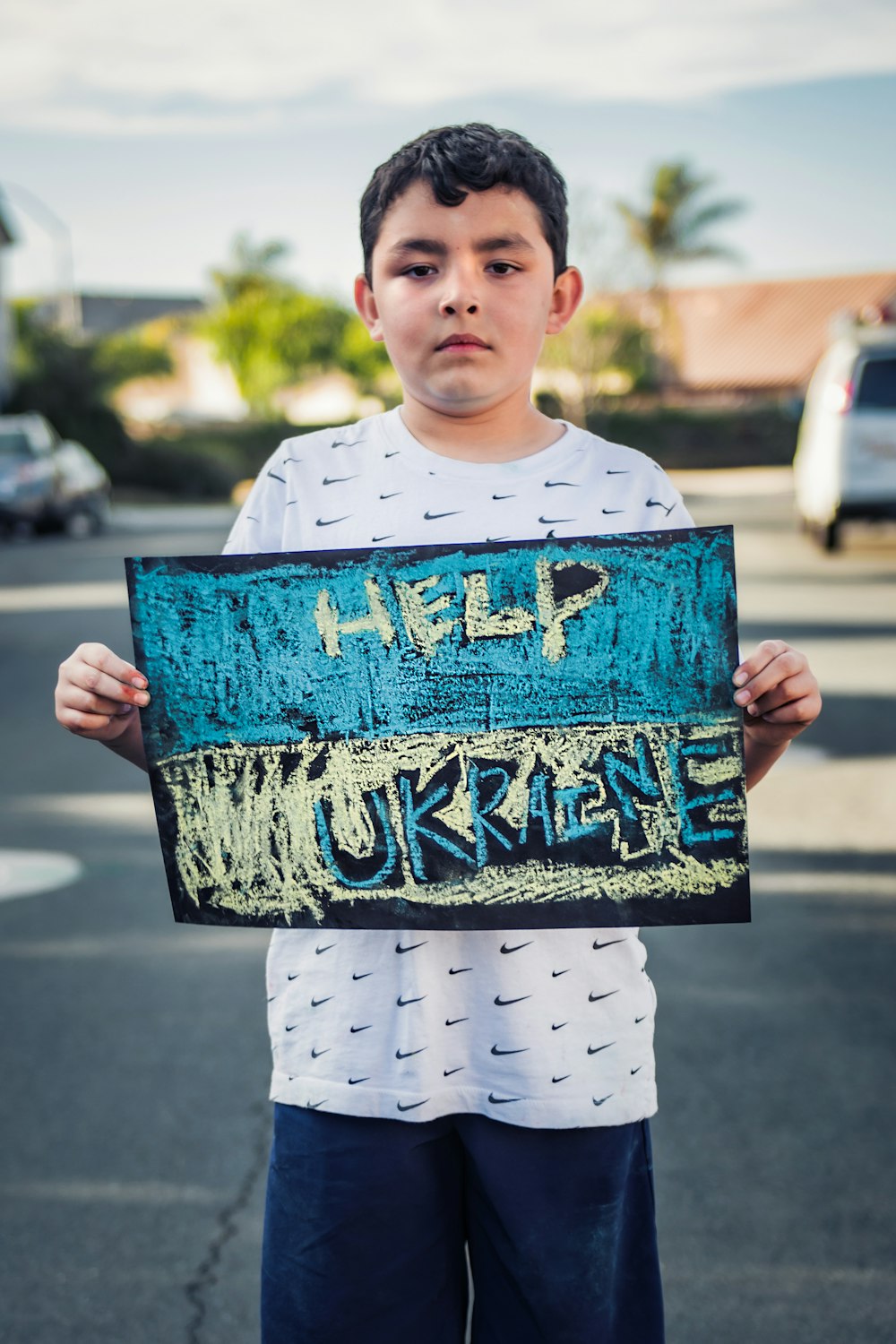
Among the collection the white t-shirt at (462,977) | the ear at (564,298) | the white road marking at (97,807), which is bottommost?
the white road marking at (97,807)

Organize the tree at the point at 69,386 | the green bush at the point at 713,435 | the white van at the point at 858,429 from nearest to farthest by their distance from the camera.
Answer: the white van at the point at 858,429 < the tree at the point at 69,386 < the green bush at the point at 713,435

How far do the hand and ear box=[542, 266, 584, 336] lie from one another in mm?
525

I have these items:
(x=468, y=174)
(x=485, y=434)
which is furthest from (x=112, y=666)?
(x=468, y=174)

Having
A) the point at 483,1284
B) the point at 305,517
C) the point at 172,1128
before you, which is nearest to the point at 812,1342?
the point at 483,1284

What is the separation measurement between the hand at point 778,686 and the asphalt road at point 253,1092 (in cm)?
143

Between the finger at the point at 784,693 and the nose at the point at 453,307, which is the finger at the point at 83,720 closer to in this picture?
the nose at the point at 453,307

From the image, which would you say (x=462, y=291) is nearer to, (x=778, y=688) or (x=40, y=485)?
(x=778, y=688)

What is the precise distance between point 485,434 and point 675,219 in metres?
62.0

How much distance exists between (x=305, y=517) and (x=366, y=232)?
378 millimetres

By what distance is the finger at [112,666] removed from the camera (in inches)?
68.1

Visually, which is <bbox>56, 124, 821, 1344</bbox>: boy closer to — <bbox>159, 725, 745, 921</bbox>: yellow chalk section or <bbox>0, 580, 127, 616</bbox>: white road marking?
<bbox>159, 725, 745, 921</bbox>: yellow chalk section

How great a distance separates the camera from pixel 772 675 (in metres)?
1.67

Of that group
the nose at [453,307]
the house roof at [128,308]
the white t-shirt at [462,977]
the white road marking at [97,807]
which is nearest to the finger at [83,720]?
the white t-shirt at [462,977]

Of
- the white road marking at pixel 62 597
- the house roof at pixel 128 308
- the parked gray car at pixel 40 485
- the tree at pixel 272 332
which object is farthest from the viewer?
the house roof at pixel 128 308
